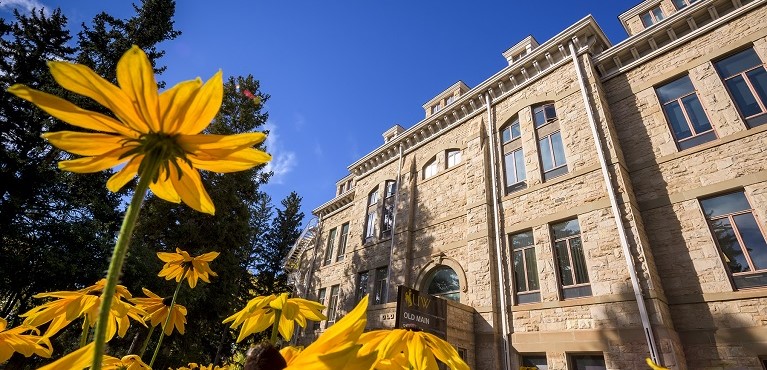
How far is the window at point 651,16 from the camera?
14.0 m

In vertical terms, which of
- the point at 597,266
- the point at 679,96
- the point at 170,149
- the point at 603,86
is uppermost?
the point at 603,86

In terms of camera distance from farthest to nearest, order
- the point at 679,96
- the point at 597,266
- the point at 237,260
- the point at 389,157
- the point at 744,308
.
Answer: the point at 389,157
the point at 237,260
the point at 679,96
the point at 597,266
the point at 744,308

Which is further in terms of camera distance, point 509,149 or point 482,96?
point 482,96

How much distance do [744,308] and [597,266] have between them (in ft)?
10.1

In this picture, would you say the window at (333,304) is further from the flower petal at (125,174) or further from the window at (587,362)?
the flower petal at (125,174)

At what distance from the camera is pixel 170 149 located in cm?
92

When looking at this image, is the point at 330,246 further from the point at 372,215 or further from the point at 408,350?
the point at 408,350

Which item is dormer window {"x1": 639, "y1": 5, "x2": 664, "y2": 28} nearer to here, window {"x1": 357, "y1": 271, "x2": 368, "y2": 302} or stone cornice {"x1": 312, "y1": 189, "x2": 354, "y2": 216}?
window {"x1": 357, "y1": 271, "x2": 368, "y2": 302}

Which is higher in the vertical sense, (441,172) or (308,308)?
(441,172)

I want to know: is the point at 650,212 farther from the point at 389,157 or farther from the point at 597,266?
the point at 389,157

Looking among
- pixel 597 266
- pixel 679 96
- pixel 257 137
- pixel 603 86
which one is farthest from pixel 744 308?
pixel 257 137

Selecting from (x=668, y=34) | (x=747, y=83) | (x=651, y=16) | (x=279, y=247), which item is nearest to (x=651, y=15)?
(x=651, y=16)

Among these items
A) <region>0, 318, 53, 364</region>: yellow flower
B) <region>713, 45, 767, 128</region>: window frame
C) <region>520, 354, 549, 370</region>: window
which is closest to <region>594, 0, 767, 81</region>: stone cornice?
<region>713, 45, 767, 128</region>: window frame

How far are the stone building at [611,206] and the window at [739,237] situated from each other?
33 millimetres
